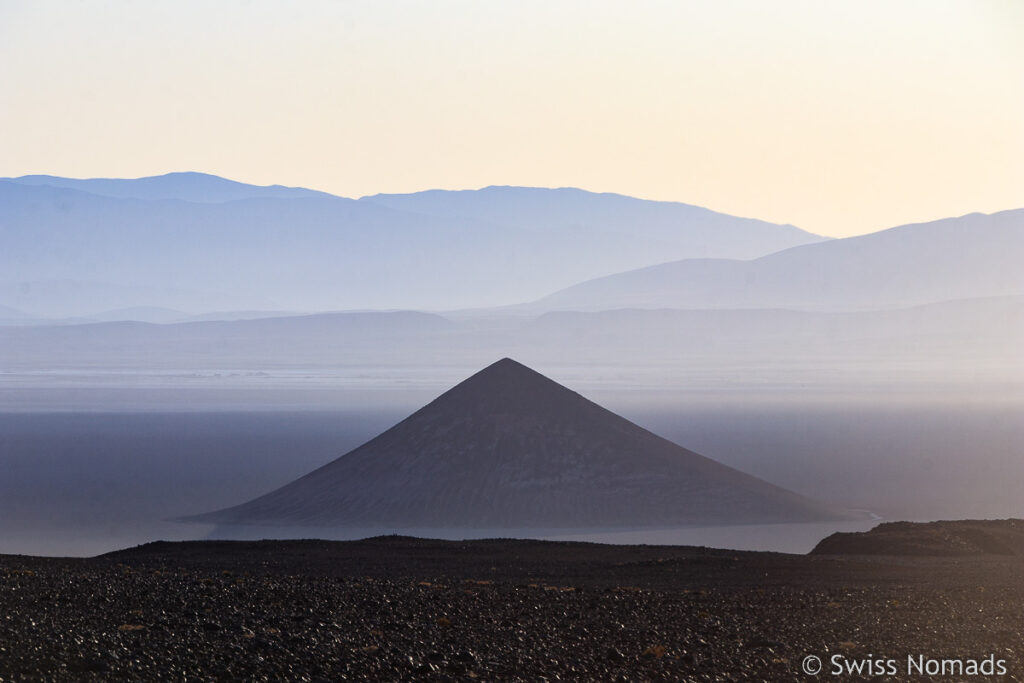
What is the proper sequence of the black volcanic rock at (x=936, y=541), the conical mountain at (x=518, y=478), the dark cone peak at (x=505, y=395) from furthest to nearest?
the dark cone peak at (x=505, y=395) → the conical mountain at (x=518, y=478) → the black volcanic rock at (x=936, y=541)

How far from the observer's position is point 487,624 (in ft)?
53.5

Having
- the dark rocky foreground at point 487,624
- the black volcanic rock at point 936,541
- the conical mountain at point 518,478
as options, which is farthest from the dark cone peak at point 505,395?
the dark rocky foreground at point 487,624

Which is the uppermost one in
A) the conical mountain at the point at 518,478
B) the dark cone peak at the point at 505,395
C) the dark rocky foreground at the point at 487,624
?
the dark cone peak at the point at 505,395

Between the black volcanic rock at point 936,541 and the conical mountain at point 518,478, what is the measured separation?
10.6 m

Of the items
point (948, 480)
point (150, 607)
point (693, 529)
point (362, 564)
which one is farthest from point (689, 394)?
point (150, 607)

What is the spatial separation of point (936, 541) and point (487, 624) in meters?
18.7

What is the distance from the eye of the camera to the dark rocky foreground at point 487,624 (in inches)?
529

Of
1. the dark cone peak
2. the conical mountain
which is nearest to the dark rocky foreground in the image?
the conical mountain

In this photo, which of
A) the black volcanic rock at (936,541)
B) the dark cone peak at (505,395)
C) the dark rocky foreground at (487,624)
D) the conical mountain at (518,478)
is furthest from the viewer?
the dark cone peak at (505,395)

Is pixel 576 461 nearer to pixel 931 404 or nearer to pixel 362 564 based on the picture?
pixel 362 564

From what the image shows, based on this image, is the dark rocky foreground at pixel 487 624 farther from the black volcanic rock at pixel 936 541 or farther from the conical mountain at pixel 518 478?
the conical mountain at pixel 518 478

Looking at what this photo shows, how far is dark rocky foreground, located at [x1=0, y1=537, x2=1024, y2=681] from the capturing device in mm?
13445

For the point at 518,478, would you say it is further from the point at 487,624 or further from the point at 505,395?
the point at 487,624

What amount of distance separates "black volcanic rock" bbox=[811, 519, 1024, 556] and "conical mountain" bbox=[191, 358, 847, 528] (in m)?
10.6
